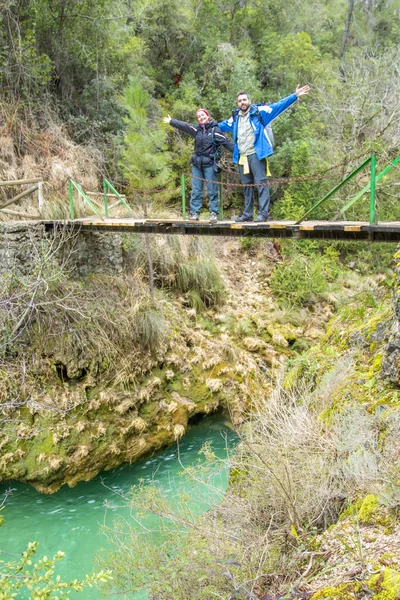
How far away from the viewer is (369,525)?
3174 mm

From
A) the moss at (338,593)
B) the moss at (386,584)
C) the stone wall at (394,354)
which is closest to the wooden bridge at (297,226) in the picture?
the stone wall at (394,354)

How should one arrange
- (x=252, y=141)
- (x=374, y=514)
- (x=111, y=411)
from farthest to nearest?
1. (x=111, y=411)
2. (x=252, y=141)
3. (x=374, y=514)

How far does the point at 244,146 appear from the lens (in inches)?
237

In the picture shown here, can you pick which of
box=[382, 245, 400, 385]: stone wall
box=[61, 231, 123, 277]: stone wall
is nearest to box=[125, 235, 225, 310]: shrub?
box=[61, 231, 123, 277]: stone wall

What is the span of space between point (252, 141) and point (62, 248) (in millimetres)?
3835

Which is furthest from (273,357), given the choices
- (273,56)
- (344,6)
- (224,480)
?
(344,6)

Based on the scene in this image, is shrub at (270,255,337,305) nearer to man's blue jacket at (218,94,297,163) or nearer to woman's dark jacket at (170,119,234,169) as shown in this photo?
woman's dark jacket at (170,119,234,169)

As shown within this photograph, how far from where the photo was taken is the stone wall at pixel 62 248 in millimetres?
7375

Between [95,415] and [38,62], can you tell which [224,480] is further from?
[38,62]

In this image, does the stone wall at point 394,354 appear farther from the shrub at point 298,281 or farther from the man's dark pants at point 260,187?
the shrub at point 298,281

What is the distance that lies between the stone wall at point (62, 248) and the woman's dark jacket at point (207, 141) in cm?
247

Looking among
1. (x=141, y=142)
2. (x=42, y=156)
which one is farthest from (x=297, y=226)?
(x=42, y=156)

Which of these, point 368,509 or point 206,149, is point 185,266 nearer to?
point 206,149

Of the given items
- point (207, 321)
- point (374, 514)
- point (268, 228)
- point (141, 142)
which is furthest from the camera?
point (207, 321)
